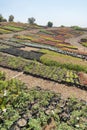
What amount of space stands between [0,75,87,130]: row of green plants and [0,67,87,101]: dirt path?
335 centimetres

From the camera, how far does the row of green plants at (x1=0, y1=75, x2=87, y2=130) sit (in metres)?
14.0

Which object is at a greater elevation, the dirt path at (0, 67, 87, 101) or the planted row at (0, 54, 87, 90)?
the planted row at (0, 54, 87, 90)

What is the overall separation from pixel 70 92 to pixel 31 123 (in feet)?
30.4

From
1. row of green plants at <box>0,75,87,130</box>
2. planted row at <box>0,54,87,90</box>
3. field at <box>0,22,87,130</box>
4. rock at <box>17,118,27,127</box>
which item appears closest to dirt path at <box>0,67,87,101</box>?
field at <box>0,22,87,130</box>

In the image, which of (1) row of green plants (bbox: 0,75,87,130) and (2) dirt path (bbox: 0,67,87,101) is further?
(2) dirt path (bbox: 0,67,87,101)

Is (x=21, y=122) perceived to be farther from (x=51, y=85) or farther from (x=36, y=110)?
(x=51, y=85)

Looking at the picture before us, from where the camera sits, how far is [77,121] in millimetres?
14969

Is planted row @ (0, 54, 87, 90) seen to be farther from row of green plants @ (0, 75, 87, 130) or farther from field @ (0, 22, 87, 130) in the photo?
row of green plants @ (0, 75, 87, 130)

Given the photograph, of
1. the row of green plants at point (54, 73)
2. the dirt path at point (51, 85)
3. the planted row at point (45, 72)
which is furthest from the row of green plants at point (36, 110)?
the row of green plants at point (54, 73)

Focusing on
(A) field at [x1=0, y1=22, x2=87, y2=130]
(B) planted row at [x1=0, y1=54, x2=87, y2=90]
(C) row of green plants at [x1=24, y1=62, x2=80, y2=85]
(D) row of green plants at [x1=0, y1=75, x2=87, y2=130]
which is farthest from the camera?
(C) row of green plants at [x1=24, y1=62, x2=80, y2=85]

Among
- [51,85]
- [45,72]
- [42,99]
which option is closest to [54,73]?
[45,72]

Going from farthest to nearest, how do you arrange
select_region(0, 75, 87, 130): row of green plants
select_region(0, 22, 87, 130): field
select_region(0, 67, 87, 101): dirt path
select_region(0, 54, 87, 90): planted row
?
select_region(0, 54, 87, 90): planted row → select_region(0, 67, 87, 101): dirt path → select_region(0, 22, 87, 130): field → select_region(0, 75, 87, 130): row of green plants

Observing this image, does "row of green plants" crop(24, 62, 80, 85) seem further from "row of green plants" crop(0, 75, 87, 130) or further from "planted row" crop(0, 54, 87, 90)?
"row of green plants" crop(0, 75, 87, 130)

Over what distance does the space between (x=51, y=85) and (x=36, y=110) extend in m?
8.03
